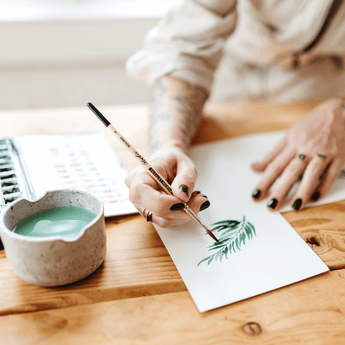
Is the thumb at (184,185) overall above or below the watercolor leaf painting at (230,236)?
above

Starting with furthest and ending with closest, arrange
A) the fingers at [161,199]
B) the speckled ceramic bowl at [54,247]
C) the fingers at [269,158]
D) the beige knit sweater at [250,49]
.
→ the beige knit sweater at [250,49], the fingers at [269,158], the fingers at [161,199], the speckled ceramic bowl at [54,247]

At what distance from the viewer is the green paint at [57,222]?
1.35 feet

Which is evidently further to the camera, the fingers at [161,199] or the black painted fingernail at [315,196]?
the black painted fingernail at [315,196]

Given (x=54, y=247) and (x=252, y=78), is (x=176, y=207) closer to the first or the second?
(x=54, y=247)

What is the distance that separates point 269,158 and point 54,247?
48cm

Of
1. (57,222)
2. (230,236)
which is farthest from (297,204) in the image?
(57,222)

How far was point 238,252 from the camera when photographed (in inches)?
19.1

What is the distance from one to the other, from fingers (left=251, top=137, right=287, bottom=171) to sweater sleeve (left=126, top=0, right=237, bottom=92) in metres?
0.24

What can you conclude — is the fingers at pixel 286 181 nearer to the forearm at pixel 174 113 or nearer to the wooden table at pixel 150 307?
the wooden table at pixel 150 307

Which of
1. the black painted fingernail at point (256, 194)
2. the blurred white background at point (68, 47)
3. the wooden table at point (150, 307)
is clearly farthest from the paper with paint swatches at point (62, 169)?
the blurred white background at point (68, 47)

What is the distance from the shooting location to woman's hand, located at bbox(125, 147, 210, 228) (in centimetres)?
47

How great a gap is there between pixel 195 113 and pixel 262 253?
15.6 inches

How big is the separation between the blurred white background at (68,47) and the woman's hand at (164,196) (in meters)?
1.18

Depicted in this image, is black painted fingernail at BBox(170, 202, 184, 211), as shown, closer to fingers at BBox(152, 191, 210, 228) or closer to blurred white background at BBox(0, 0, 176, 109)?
fingers at BBox(152, 191, 210, 228)
